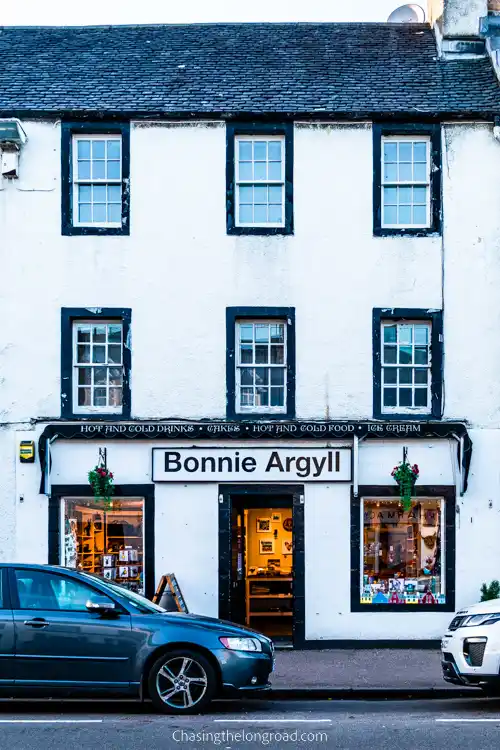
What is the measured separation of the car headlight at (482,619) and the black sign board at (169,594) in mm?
5335

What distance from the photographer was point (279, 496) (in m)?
18.5

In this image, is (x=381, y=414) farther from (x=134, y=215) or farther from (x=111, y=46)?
(x=111, y=46)

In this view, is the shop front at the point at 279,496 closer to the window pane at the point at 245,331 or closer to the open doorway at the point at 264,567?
the open doorway at the point at 264,567

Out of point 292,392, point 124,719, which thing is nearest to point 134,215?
point 292,392

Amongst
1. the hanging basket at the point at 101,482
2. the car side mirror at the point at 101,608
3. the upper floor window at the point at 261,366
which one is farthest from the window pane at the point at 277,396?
the car side mirror at the point at 101,608

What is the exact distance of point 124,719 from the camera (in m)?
11.9

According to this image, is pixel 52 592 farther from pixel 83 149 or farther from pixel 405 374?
pixel 83 149

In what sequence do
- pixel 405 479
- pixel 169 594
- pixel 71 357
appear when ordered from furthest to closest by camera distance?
pixel 71 357 → pixel 405 479 → pixel 169 594

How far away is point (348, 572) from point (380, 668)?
92.5 inches

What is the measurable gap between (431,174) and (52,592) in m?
9.59

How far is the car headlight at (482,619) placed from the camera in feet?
42.0

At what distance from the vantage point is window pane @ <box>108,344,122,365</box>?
18.7 metres

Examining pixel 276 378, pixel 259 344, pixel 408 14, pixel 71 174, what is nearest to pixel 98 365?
pixel 259 344

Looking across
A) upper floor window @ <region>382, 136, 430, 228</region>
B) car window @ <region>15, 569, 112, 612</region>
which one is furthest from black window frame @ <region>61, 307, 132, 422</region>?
car window @ <region>15, 569, 112, 612</region>
